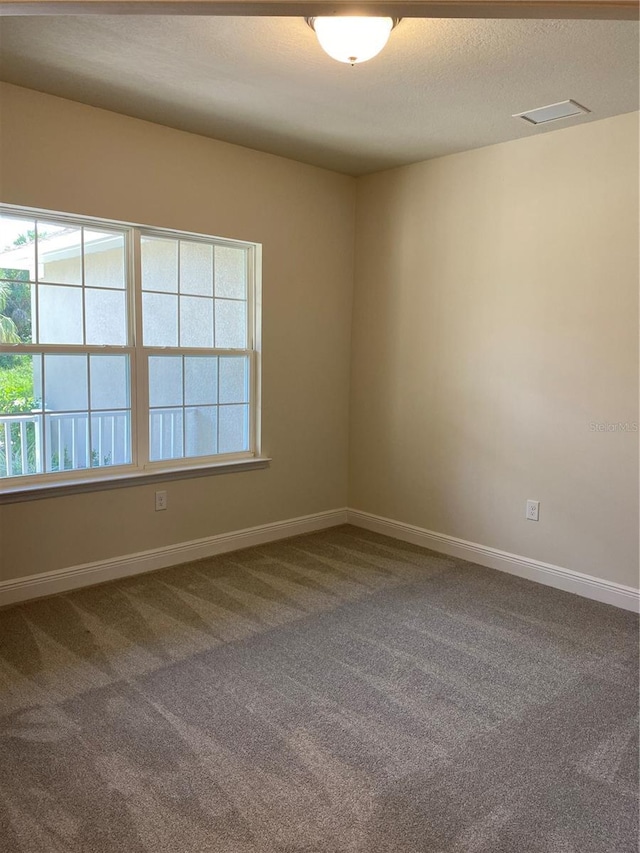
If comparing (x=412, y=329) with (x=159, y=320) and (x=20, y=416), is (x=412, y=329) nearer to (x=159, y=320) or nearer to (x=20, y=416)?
(x=159, y=320)

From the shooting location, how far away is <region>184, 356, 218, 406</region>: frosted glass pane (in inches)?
156

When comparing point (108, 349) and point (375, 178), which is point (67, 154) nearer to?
point (108, 349)

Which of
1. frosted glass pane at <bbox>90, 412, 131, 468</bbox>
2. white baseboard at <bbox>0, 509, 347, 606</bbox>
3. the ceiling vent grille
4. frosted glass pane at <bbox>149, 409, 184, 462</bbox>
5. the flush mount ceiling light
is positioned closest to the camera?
the flush mount ceiling light

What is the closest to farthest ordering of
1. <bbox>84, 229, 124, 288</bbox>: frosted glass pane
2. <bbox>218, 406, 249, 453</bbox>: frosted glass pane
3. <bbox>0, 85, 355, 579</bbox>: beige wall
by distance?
1. <bbox>0, 85, 355, 579</bbox>: beige wall
2. <bbox>84, 229, 124, 288</bbox>: frosted glass pane
3. <bbox>218, 406, 249, 453</bbox>: frosted glass pane

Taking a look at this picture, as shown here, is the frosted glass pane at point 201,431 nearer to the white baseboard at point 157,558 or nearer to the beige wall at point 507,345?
the white baseboard at point 157,558

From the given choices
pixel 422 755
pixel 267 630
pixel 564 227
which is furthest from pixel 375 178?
pixel 422 755

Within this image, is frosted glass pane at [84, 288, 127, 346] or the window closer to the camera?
the window

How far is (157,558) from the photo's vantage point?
151 inches

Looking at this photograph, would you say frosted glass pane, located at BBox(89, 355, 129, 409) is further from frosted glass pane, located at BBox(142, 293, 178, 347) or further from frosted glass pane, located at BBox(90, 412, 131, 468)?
frosted glass pane, located at BBox(142, 293, 178, 347)

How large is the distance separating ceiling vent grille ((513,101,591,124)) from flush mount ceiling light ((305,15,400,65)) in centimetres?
124

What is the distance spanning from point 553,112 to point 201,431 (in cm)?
274

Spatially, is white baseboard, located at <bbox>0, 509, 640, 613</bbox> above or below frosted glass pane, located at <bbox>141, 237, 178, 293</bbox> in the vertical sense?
below

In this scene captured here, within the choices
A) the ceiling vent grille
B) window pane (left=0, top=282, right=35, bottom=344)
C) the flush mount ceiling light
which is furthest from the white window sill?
the ceiling vent grille

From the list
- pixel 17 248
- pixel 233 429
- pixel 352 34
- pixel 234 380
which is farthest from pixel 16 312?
pixel 352 34
